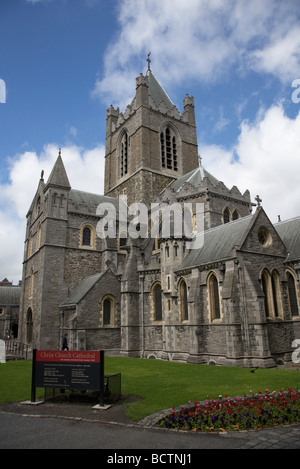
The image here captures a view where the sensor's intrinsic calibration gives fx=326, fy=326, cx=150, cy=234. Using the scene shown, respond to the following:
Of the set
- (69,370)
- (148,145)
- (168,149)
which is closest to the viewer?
(69,370)

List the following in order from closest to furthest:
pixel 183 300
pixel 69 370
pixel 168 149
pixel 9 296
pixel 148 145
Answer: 1. pixel 69 370
2. pixel 183 300
3. pixel 148 145
4. pixel 168 149
5. pixel 9 296

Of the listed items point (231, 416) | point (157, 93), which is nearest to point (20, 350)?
point (231, 416)

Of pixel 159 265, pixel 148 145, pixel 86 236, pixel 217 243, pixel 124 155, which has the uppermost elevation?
pixel 124 155

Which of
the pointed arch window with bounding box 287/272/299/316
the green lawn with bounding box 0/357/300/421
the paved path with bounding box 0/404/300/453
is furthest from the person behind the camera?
the pointed arch window with bounding box 287/272/299/316

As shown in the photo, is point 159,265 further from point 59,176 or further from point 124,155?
point 124,155

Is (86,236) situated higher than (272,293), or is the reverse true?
(86,236)

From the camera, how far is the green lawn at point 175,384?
32.5 ft

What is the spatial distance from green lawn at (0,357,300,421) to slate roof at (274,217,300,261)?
29.2ft

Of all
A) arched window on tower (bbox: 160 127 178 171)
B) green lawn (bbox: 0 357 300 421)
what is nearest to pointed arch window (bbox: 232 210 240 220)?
arched window on tower (bbox: 160 127 178 171)

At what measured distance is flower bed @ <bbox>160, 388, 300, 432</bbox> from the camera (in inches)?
284

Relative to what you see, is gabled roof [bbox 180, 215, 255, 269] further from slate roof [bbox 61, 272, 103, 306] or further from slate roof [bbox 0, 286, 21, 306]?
slate roof [bbox 0, 286, 21, 306]

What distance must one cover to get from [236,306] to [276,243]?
5838 millimetres

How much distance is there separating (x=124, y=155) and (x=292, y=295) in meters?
28.2

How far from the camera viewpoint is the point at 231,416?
7695 mm
